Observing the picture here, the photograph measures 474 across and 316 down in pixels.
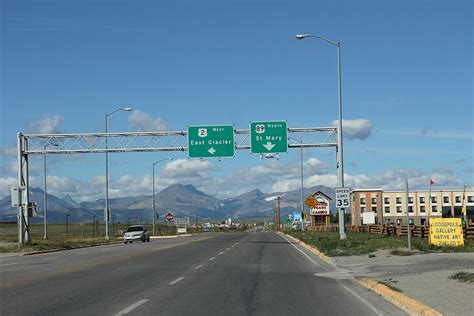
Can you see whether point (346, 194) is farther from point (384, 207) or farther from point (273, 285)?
point (384, 207)

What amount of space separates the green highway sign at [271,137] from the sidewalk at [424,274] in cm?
1783

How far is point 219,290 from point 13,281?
695 centimetres

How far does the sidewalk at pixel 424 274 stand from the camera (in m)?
12.7

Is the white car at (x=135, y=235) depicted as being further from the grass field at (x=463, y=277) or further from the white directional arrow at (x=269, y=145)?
the grass field at (x=463, y=277)

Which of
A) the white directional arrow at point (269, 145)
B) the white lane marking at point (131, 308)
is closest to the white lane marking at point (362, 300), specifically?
the white lane marking at point (131, 308)

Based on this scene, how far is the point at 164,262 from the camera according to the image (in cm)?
2795

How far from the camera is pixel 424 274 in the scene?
18484 mm

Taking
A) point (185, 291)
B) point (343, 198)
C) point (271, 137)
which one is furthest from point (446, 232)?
point (185, 291)

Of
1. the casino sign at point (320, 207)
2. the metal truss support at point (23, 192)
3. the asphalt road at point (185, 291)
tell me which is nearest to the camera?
the asphalt road at point (185, 291)

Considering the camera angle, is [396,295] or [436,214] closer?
[396,295]

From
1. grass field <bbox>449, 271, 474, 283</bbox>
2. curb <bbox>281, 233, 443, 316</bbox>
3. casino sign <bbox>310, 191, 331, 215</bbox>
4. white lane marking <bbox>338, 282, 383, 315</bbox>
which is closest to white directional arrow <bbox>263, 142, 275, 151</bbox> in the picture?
curb <bbox>281, 233, 443, 316</bbox>

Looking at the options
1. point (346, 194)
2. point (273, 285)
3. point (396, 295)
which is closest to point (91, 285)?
point (273, 285)

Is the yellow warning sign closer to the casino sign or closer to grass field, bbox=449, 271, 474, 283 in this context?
grass field, bbox=449, 271, 474, 283

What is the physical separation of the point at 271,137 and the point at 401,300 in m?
33.4
